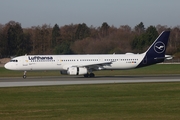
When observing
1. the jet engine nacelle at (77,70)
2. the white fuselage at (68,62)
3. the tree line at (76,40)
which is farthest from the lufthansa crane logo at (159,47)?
the tree line at (76,40)

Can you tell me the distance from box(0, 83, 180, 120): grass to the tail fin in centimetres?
1888

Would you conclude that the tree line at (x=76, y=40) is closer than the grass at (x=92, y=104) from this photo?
No

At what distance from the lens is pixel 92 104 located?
2138cm

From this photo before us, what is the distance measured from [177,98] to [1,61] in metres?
76.2

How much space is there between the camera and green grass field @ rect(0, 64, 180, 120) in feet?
58.0

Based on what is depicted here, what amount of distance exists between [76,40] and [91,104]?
101577 millimetres

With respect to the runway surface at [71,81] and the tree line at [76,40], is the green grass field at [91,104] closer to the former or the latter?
the runway surface at [71,81]

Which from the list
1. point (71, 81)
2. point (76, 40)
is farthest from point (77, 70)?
point (76, 40)

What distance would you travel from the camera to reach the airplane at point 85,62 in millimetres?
46562

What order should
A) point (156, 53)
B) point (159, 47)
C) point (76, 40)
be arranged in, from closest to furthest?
point (156, 53) < point (159, 47) < point (76, 40)

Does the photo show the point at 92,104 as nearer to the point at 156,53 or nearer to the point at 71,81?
the point at 71,81

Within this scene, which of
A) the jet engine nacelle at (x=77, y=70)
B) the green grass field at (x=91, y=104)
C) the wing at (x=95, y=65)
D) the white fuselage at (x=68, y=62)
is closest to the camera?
the green grass field at (x=91, y=104)

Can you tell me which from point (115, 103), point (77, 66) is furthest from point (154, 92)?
point (77, 66)

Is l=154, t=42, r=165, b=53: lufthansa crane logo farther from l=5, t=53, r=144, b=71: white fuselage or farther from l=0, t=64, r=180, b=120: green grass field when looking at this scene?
l=0, t=64, r=180, b=120: green grass field
